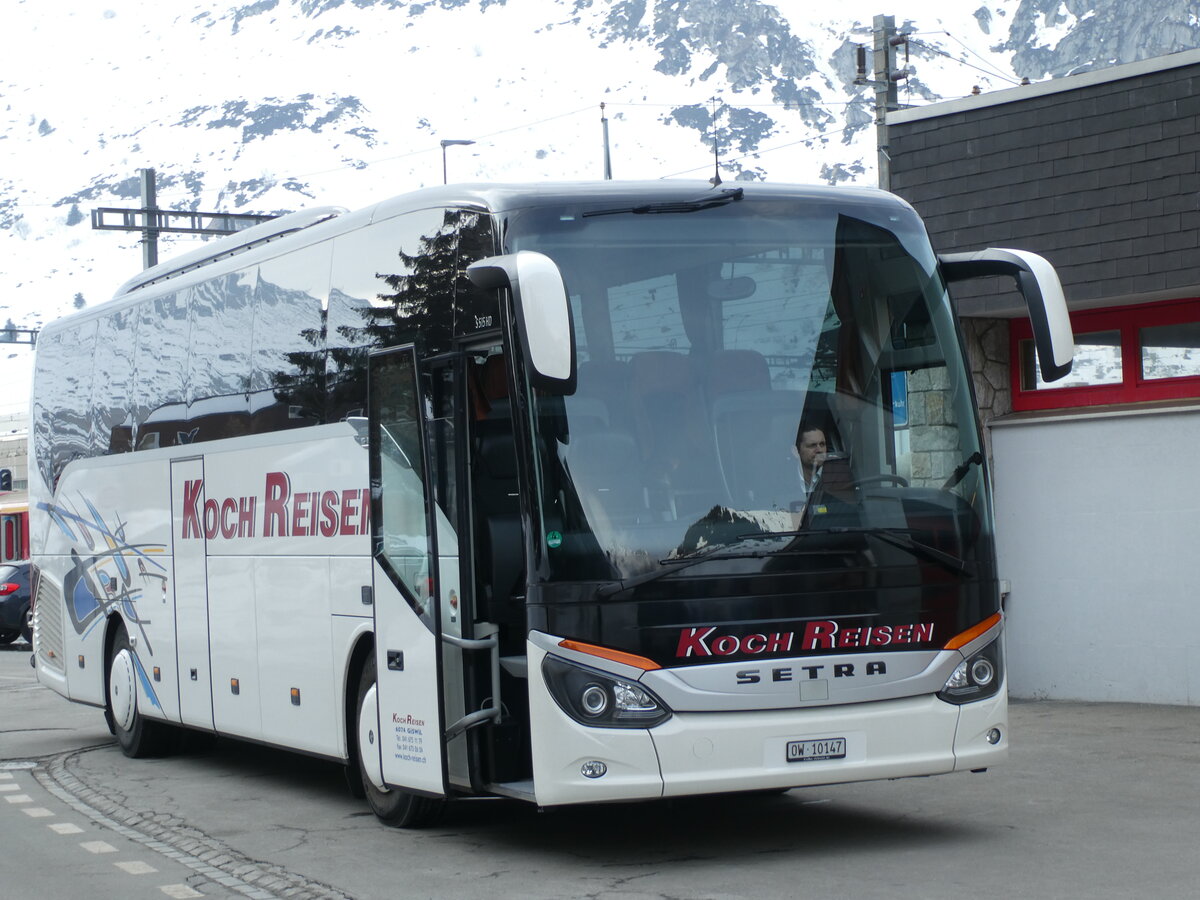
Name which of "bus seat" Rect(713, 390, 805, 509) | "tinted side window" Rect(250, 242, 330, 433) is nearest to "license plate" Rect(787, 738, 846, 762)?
"bus seat" Rect(713, 390, 805, 509)

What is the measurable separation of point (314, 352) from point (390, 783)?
2.59 meters

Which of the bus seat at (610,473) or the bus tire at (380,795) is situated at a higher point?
the bus seat at (610,473)

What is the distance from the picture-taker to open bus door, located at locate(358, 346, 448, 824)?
9.10 metres

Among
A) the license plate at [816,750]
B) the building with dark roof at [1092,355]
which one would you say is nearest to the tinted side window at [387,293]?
the license plate at [816,750]

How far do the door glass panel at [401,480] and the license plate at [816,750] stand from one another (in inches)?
77.0

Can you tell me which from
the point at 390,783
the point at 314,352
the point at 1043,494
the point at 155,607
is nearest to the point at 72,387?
the point at 155,607

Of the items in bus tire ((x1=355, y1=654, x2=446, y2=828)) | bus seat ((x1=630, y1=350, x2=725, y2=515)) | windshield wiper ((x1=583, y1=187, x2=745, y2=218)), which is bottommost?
bus tire ((x1=355, y1=654, x2=446, y2=828))

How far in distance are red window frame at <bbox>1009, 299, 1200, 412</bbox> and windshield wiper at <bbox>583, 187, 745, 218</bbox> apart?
24.0 feet

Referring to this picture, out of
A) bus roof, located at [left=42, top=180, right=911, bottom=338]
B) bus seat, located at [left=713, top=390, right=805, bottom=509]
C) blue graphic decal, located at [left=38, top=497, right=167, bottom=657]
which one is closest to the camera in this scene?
bus seat, located at [left=713, top=390, right=805, bottom=509]

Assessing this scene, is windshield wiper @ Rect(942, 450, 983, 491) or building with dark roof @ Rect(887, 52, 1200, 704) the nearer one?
windshield wiper @ Rect(942, 450, 983, 491)

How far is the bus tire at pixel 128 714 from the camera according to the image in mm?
14219

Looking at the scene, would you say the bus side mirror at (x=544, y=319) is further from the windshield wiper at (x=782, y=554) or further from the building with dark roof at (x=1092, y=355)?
the building with dark roof at (x=1092, y=355)

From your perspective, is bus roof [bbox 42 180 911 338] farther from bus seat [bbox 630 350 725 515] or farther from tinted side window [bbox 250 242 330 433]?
bus seat [bbox 630 350 725 515]

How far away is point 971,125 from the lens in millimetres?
16297
